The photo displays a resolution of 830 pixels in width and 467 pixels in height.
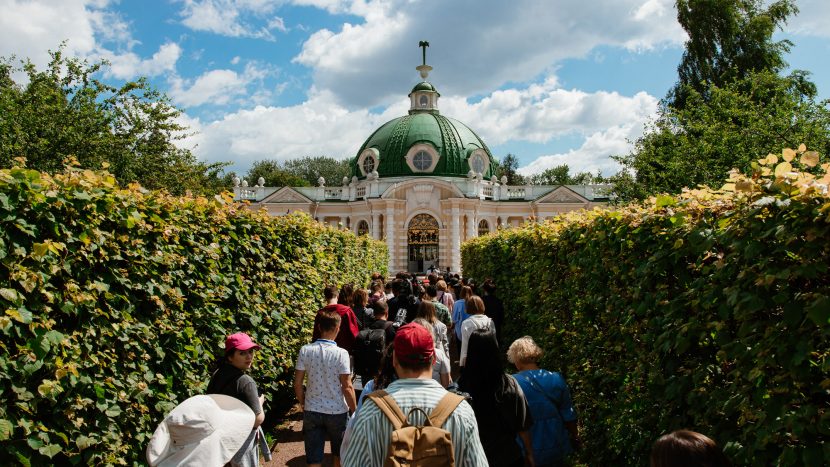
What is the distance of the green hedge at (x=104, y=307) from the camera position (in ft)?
12.6

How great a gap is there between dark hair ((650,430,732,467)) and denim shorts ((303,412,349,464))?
3.98 meters

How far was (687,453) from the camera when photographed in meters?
2.49

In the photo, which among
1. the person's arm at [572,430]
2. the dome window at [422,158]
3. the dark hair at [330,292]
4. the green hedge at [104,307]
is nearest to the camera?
the green hedge at [104,307]

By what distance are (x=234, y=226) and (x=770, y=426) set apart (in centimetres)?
615

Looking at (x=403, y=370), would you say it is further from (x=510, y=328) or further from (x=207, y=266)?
(x=510, y=328)

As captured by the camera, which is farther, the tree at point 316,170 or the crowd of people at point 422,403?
the tree at point 316,170

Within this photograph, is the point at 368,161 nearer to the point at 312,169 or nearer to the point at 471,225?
the point at 471,225

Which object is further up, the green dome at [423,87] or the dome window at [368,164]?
the green dome at [423,87]

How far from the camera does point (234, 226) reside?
7.54 metres

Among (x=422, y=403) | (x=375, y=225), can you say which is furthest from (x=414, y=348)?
(x=375, y=225)

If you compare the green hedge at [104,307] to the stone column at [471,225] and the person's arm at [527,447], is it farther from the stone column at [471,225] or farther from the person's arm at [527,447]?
the stone column at [471,225]

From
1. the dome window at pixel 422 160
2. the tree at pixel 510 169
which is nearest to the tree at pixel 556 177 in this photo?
the tree at pixel 510 169

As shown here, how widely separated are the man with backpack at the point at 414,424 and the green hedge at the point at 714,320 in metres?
1.54

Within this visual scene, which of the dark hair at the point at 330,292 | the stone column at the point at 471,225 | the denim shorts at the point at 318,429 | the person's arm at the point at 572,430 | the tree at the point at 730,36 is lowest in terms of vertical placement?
the denim shorts at the point at 318,429
